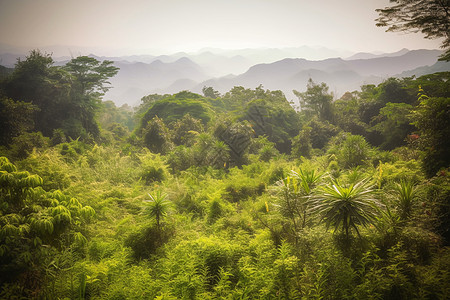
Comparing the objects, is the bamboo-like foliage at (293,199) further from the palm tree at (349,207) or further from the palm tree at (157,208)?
the palm tree at (157,208)

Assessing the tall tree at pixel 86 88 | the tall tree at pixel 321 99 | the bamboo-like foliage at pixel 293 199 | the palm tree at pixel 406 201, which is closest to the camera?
the palm tree at pixel 406 201

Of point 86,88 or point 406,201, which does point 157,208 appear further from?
point 86,88

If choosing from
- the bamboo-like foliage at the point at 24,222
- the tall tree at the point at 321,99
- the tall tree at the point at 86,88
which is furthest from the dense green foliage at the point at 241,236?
the tall tree at the point at 321,99

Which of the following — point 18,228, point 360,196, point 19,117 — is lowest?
point 18,228

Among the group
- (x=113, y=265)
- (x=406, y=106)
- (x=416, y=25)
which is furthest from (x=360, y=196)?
(x=406, y=106)

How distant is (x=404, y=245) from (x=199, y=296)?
354 centimetres

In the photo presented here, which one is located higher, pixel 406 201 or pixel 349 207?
pixel 349 207

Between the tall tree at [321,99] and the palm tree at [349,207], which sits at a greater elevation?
the tall tree at [321,99]

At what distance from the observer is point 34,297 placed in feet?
9.62

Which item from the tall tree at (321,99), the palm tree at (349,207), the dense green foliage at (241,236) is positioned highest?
the tall tree at (321,99)

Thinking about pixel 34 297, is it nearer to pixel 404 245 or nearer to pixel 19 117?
pixel 404 245

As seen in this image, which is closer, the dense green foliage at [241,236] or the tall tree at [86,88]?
the dense green foliage at [241,236]

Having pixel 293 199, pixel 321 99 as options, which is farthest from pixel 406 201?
pixel 321 99

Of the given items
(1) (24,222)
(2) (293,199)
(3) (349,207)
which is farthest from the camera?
(2) (293,199)
